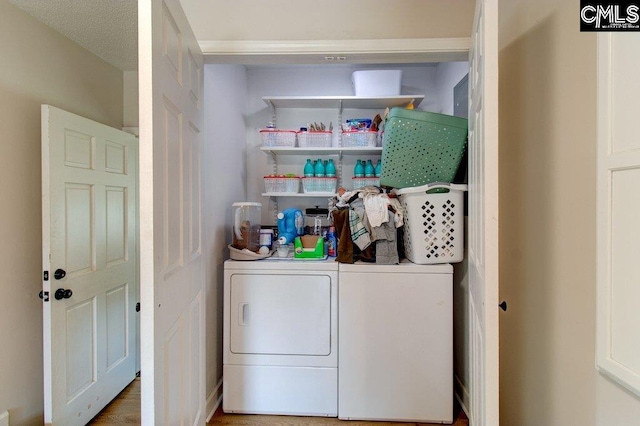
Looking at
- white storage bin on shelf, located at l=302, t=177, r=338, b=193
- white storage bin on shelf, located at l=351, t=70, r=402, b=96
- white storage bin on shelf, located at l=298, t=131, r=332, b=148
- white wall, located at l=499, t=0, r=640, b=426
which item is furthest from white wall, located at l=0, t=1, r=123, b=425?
white wall, located at l=499, t=0, r=640, b=426

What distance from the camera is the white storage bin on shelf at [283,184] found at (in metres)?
2.62

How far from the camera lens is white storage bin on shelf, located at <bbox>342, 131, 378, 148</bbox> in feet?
8.31

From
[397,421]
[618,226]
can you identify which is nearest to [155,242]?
[618,226]

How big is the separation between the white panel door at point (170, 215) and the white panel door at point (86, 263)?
36.3 inches

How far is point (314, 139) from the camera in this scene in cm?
258

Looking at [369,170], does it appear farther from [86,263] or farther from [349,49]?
[86,263]

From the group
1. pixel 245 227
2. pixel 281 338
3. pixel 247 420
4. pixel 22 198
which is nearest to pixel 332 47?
pixel 245 227

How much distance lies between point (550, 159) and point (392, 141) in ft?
2.90

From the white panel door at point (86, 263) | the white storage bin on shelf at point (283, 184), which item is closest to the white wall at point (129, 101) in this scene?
the white panel door at point (86, 263)

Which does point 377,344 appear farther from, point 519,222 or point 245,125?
point 245,125

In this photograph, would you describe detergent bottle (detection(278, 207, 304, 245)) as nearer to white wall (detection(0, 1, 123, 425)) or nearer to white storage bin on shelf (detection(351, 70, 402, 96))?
white storage bin on shelf (detection(351, 70, 402, 96))

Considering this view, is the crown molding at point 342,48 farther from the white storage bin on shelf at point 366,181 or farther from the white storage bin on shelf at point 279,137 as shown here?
the white storage bin on shelf at point 366,181

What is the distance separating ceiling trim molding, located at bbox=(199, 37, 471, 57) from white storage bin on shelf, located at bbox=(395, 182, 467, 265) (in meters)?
0.73

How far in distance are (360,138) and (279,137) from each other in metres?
0.61
